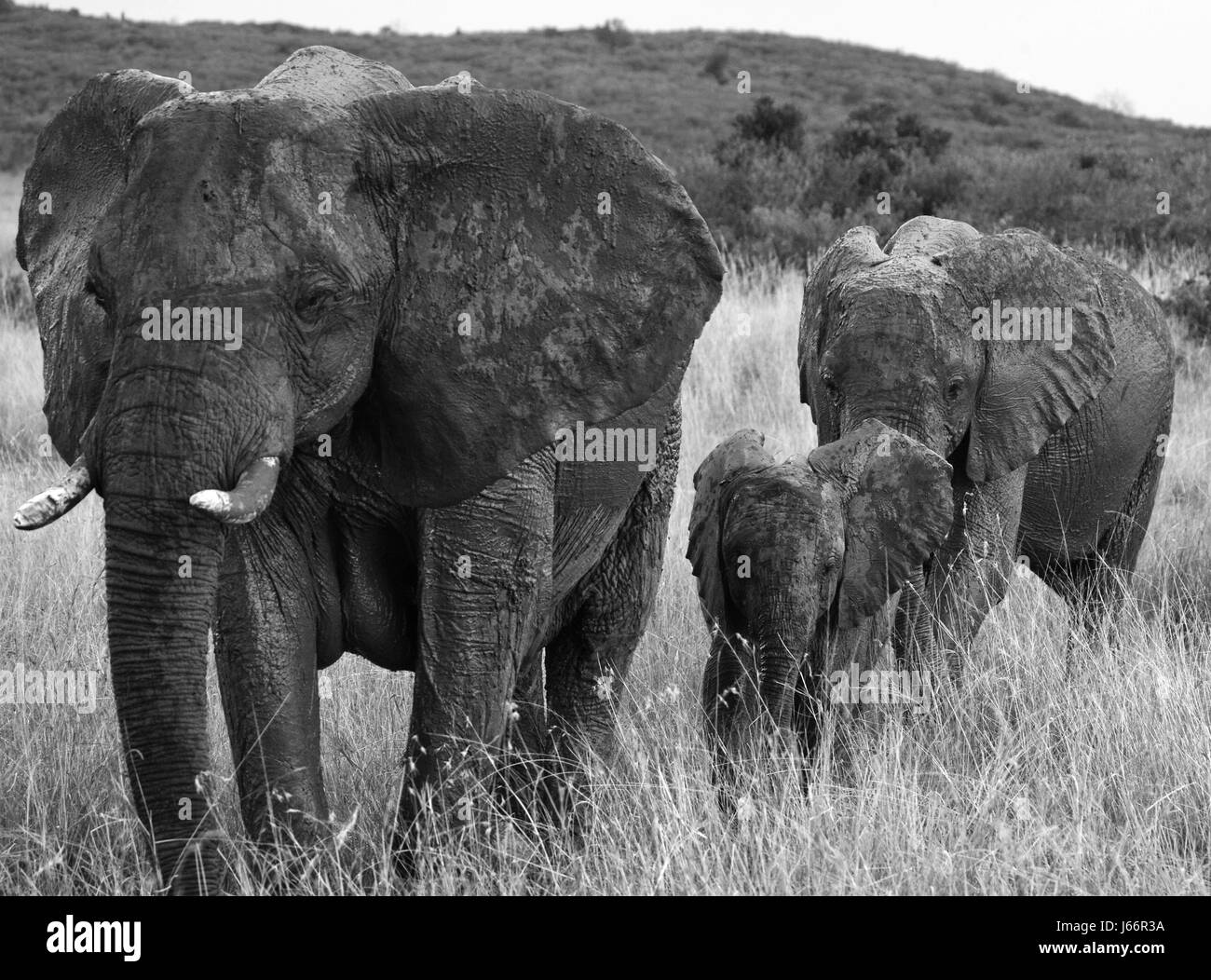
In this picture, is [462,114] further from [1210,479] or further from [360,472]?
[1210,479]

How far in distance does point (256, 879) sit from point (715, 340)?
29.8ft

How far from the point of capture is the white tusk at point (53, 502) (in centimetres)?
298

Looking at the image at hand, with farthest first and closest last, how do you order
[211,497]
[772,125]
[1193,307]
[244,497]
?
[772,125]
[1193,307]
[244,497]
[211,497]

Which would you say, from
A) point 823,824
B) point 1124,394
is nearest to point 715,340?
point 1124,394

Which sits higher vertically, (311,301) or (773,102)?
(773,102)

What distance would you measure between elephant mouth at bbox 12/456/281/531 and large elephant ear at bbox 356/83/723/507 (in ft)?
1.70

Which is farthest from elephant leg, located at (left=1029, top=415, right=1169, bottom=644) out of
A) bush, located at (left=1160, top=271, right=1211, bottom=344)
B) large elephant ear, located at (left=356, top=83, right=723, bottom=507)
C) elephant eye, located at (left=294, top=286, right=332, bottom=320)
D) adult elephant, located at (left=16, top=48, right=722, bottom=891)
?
bush, located at (left=1160, top=271, right=1211, bottom=344)

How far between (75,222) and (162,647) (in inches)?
46.7

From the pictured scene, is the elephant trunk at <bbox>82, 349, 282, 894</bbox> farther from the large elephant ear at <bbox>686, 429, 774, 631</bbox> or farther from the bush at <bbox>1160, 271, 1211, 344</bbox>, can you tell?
the bush at <bbox>1160, 271, 1211, 344</bbox>

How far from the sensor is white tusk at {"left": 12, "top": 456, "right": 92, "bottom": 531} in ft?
9.77

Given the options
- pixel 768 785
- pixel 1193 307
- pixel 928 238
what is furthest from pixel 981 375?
pixel 1193 307

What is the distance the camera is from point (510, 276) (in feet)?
11.8

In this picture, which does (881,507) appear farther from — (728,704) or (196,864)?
(196,864)

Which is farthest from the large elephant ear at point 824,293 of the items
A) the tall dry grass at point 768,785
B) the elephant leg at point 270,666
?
the elephant leg at point 270,666
